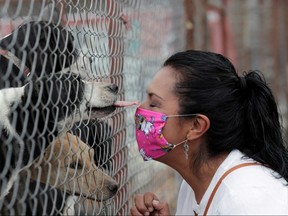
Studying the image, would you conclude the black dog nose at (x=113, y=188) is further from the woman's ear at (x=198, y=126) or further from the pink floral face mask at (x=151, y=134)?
the woman's ear at (x=198, y=126)

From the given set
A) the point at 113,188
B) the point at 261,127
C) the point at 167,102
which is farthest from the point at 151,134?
the point at 113,188

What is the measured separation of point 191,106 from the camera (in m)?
2.47

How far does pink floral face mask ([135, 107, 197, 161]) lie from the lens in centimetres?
250

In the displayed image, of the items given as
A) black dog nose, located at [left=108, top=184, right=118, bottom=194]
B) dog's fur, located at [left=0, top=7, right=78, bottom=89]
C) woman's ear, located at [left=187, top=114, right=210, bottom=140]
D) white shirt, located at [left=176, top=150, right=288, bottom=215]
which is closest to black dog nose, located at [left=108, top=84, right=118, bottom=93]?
dog's fur, located at [left=0, top=7, right=78, bottom=89]

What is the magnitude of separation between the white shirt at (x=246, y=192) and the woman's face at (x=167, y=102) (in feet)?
0.77

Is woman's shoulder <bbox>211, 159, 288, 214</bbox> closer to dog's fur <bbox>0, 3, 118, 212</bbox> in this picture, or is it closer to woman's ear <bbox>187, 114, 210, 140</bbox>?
woman's ear <bbox>187, 114, 210, 140</bbox>

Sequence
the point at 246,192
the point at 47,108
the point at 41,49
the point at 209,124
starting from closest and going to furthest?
the point at 246,192 < the point at 47,108 < the point at 209,124 < the point at 41,49

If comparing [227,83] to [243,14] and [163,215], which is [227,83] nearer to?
[163,215]

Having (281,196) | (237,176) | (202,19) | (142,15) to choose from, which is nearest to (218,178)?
(237,176)

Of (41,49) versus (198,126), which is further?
(41,49)

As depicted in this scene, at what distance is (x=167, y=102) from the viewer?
2.49m

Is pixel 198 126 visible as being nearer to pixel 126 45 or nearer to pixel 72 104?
pixel 72 104

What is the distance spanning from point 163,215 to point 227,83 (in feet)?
2.34

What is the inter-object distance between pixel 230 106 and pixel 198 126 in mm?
163
